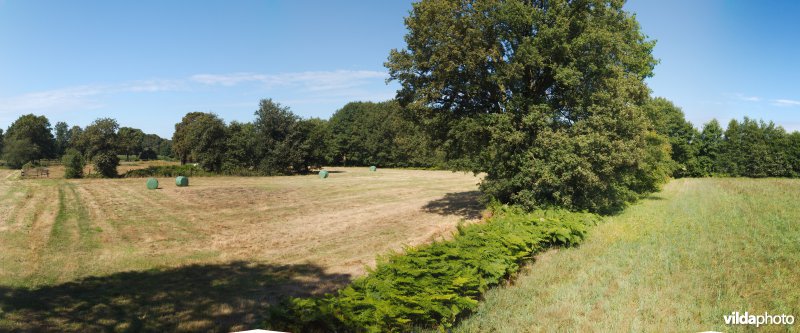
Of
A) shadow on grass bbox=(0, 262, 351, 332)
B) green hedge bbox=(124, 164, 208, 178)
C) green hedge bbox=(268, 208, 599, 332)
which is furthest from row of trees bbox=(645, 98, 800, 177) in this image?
green hedge bbox=(124, 164, 208, 178)

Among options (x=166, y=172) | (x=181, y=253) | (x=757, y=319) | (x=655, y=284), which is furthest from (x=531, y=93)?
(x=166, y=172)

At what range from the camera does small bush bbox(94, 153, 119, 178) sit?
4941 cm

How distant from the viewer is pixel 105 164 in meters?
49.8

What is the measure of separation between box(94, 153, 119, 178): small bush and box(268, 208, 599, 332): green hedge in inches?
2151

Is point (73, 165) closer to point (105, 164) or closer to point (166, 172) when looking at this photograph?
point (105, 164)

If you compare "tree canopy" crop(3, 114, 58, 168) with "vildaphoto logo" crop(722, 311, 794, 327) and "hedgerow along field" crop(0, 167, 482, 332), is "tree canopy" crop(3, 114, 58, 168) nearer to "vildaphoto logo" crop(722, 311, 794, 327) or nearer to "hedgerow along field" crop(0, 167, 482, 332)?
"hedgerow along field" crop(0, 167, 482, 332)

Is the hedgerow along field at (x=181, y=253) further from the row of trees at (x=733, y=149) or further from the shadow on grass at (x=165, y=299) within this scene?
the row of trees at (x=733, y=149)

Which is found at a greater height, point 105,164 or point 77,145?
point 77,145

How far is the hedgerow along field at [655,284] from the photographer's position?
22.0 ft

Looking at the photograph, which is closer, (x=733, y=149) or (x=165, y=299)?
(x=165, y=299)

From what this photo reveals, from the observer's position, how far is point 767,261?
9.79 metres

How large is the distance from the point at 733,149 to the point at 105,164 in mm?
94813

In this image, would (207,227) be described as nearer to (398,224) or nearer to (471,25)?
(398,224)

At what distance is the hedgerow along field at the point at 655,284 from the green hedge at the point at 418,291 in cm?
43
